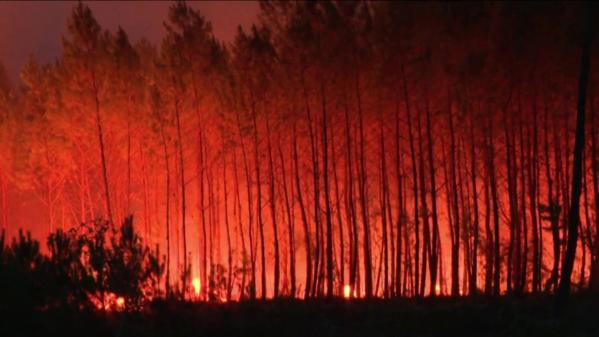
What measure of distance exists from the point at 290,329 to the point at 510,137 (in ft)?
28.2

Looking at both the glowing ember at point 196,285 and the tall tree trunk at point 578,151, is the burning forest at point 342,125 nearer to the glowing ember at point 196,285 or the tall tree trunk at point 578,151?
the glowing ember at point 196,285

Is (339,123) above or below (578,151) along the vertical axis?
above

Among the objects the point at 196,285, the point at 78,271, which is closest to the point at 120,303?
the point at 78,271

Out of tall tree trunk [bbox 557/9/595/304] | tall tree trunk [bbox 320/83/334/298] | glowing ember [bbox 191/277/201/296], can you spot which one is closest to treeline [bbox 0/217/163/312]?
tall tree trunk [bbox 320/83/334/298]

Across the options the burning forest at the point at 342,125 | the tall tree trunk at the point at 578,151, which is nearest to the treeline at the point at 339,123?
the burning forest at the point at 342,125

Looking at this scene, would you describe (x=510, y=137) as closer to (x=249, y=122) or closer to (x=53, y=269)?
(x=249, y=122)

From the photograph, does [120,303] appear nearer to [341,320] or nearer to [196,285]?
[341,320]

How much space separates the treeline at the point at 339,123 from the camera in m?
18.1

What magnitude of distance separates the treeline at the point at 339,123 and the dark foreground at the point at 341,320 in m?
2.75

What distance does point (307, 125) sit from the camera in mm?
20188

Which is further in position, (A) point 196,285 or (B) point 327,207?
(A) point 196,285

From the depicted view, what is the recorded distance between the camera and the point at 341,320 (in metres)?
14.9

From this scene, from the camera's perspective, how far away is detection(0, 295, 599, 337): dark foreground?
12.7m

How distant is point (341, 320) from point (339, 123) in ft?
21.7
